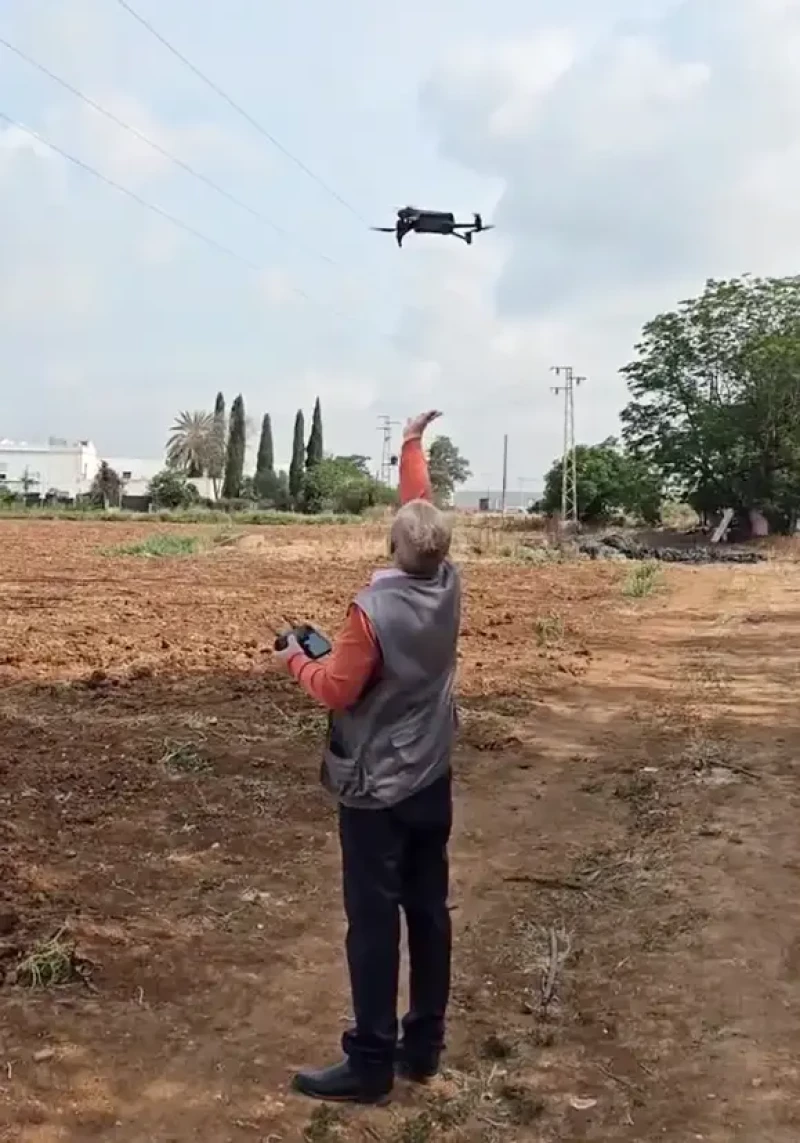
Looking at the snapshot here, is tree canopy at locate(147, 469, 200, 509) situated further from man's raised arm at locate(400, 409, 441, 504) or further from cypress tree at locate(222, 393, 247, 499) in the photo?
man's raised arm at locate(400, 409, 441, 504)

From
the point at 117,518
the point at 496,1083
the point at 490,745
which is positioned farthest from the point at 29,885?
the point at 117,518

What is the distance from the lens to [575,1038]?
3232 millimetres

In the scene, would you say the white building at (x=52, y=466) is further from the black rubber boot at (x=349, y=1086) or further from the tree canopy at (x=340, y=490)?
the black rubber boot at (x=349, y=1086)

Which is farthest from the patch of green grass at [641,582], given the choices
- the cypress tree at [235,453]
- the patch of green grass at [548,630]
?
the cypress tree at [235,453]

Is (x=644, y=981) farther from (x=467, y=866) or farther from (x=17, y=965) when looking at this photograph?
(x=17, y=965)

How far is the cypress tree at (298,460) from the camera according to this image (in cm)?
6675

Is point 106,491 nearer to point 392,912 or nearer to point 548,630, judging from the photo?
point 548,630

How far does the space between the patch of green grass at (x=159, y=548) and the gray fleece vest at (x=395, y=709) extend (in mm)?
22620

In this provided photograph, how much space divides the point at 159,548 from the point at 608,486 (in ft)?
64.8

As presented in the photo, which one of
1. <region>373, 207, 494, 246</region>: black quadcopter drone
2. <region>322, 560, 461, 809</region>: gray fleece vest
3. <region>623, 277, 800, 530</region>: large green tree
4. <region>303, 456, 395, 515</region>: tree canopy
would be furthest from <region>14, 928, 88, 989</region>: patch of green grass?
<region>303, 456, 395, 515</region>: tree canopy

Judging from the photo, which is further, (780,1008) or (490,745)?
(490,745)

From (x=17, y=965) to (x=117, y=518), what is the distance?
4589cm

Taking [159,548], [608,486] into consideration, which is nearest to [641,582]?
[159,548]

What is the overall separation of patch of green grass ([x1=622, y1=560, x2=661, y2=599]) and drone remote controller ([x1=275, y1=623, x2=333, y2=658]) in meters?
14.8
